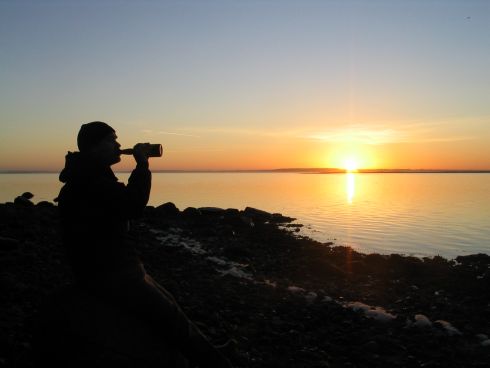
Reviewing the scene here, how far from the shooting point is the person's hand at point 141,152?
533cm

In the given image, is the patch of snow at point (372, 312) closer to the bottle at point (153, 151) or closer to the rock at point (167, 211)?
the bottle at point (153, 151)

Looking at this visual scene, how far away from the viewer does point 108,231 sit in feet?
16.4

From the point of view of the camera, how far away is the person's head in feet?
17.2

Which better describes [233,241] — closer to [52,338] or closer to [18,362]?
[18,362]

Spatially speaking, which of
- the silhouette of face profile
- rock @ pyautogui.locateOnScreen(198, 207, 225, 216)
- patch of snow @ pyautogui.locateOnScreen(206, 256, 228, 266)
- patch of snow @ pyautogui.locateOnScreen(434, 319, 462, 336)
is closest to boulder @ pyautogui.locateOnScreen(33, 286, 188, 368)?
the silhouette of face profile

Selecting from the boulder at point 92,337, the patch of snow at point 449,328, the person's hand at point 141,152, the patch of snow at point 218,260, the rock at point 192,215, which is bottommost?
the patch of snow at point 449,328

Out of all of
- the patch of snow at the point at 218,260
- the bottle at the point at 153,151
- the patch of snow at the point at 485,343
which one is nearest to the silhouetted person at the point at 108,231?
the bottle at the point at 153,151

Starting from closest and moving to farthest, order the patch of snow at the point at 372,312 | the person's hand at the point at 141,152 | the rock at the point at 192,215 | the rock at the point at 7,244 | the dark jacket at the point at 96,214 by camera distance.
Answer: the dark jacket at the point at 96,214 < the person's hand at the point at 141,152 < the patch of snow at the point at 372,312 < the rock at the point at 7,244 < the rock at the point at 192,215

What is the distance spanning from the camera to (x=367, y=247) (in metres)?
28.8

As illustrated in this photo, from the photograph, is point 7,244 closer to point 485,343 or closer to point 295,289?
point 295,289

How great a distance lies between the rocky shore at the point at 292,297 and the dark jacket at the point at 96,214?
1.08 m

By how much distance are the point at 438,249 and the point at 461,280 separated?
10915 mm

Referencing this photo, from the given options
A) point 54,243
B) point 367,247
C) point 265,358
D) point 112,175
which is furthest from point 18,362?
point 367,247

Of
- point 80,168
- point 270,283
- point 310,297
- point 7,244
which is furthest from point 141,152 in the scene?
point 270,283
